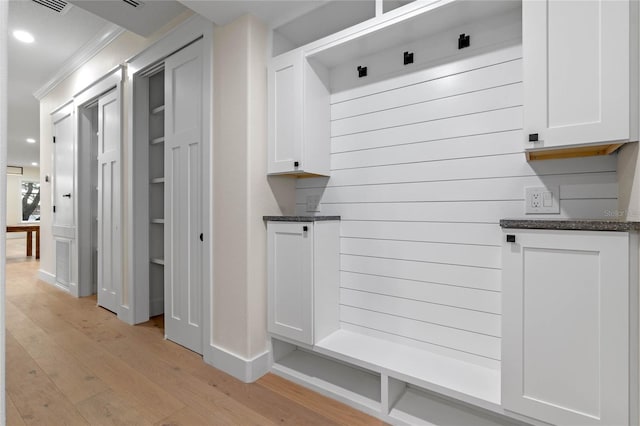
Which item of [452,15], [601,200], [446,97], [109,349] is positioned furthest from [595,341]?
[109,349]

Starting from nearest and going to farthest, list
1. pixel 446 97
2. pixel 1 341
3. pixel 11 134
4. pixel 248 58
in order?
1. pixel 1 341
2. pixel 446 97
3. pixel 248 58
4. pixel 11 134

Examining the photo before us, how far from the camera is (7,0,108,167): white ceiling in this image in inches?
112

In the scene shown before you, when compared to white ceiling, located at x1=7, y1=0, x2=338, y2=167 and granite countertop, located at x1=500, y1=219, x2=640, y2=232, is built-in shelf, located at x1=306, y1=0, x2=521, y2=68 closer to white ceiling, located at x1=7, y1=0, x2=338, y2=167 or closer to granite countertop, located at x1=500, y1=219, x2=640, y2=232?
white ceiling, located at x1=7, y1=0, x2=338, y2=167

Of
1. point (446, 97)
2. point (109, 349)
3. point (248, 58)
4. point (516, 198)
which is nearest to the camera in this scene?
Answer: point (516, 198)

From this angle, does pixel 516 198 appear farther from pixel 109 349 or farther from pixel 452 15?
Result: pixel 109 349

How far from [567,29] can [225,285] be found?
2.30 metres

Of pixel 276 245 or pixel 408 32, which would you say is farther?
pixel 276 245

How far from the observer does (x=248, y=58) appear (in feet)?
6.79

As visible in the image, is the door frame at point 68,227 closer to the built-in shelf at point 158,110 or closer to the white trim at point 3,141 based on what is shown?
the built-in shelf at point 158,110

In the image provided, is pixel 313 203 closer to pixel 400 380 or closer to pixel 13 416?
pixel 400 380

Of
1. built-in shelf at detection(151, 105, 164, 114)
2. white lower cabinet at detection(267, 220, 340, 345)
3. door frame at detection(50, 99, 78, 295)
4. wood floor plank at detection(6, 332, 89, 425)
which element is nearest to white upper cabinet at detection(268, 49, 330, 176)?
white lower cabinet at detection(267, 220, 340, 345)

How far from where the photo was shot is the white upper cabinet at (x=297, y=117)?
2035 mm

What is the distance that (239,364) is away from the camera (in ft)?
6.82

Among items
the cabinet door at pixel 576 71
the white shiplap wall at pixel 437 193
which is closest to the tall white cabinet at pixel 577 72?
the cabinet door at pixel 576 71
